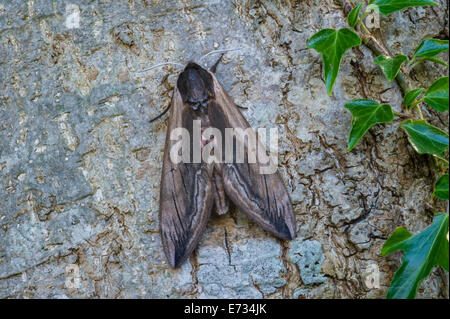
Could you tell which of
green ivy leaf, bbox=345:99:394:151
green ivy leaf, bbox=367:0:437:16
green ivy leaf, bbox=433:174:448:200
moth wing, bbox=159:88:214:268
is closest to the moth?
moth wing, bbox=159:88:214:268

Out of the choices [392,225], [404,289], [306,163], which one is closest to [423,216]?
[392,225]

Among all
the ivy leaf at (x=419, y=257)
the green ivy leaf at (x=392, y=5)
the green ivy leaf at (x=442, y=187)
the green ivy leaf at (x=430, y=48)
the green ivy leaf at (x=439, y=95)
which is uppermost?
the green ivy leaf at (x=392, y=5)

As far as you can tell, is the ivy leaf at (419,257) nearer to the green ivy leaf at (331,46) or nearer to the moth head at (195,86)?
the green ivy leaf at (331,46)

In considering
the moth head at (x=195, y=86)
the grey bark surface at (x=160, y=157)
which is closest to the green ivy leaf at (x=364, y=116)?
the grey bark surface at (x=160, y=157)

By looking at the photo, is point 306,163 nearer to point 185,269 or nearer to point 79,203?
point 185,269

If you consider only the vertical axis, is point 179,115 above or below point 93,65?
below

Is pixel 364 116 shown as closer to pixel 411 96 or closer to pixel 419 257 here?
pixel 411 96

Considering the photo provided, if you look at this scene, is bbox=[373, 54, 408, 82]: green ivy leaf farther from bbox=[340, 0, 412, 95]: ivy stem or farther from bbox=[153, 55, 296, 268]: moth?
bbox=[153, 55, 296, 268]: moth
